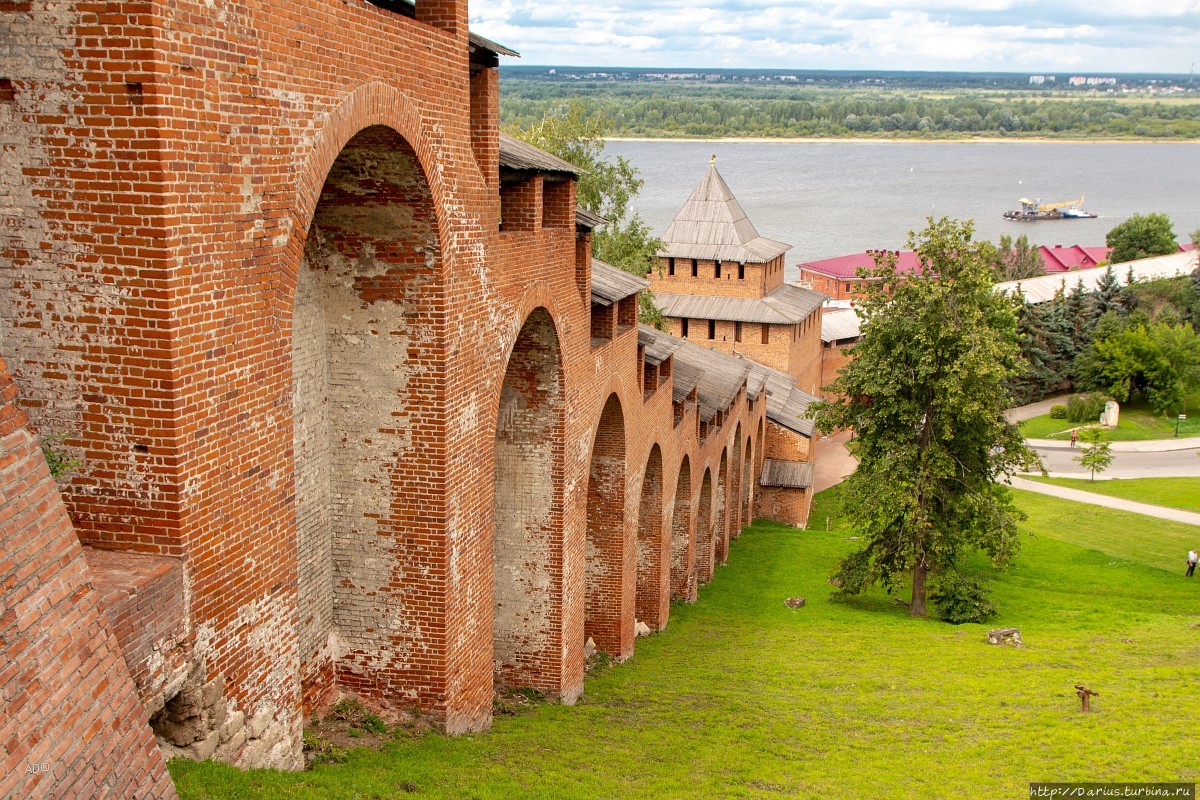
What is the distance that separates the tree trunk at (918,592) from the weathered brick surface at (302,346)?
9185mm

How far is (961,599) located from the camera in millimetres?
21203

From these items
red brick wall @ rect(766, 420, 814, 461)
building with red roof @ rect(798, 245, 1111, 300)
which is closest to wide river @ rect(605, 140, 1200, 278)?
building with red roof @ rect(798, 245, 1111, 300)

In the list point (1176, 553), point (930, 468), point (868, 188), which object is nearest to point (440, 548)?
point (930, 468)

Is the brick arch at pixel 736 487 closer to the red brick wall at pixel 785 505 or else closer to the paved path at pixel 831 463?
the red brick wall at pixel 785 505

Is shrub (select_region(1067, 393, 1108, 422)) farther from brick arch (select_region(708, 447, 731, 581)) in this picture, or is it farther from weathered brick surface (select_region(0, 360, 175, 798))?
weathered brick surface (select_region(0, 360, 175, 798))

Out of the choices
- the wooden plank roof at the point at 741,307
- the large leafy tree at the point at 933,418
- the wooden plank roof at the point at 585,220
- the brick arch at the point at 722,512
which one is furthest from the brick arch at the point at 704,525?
the wooden plank roof at the point at 741,307

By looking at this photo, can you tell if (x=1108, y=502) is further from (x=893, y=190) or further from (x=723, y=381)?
(x=893, y=190)

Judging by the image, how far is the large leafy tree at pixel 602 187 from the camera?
3031cm

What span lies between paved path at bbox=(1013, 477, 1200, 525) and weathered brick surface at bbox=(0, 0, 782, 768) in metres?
24.9

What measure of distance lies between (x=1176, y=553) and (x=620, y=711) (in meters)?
22.3

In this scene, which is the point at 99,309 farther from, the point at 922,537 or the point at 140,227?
the point at 922,537

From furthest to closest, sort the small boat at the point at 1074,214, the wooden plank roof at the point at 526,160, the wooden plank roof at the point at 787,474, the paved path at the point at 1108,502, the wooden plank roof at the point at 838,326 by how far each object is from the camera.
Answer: the small boat at the point at 1074,214 < the wooden plank roof at the point at 838,326 < the paved path at the point at 1108,502 < the wooden plank roof at the point at 787,474 < the wooden plank roof at the point at 526,160

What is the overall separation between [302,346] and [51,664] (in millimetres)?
4616

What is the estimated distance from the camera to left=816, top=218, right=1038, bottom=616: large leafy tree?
18969mm
